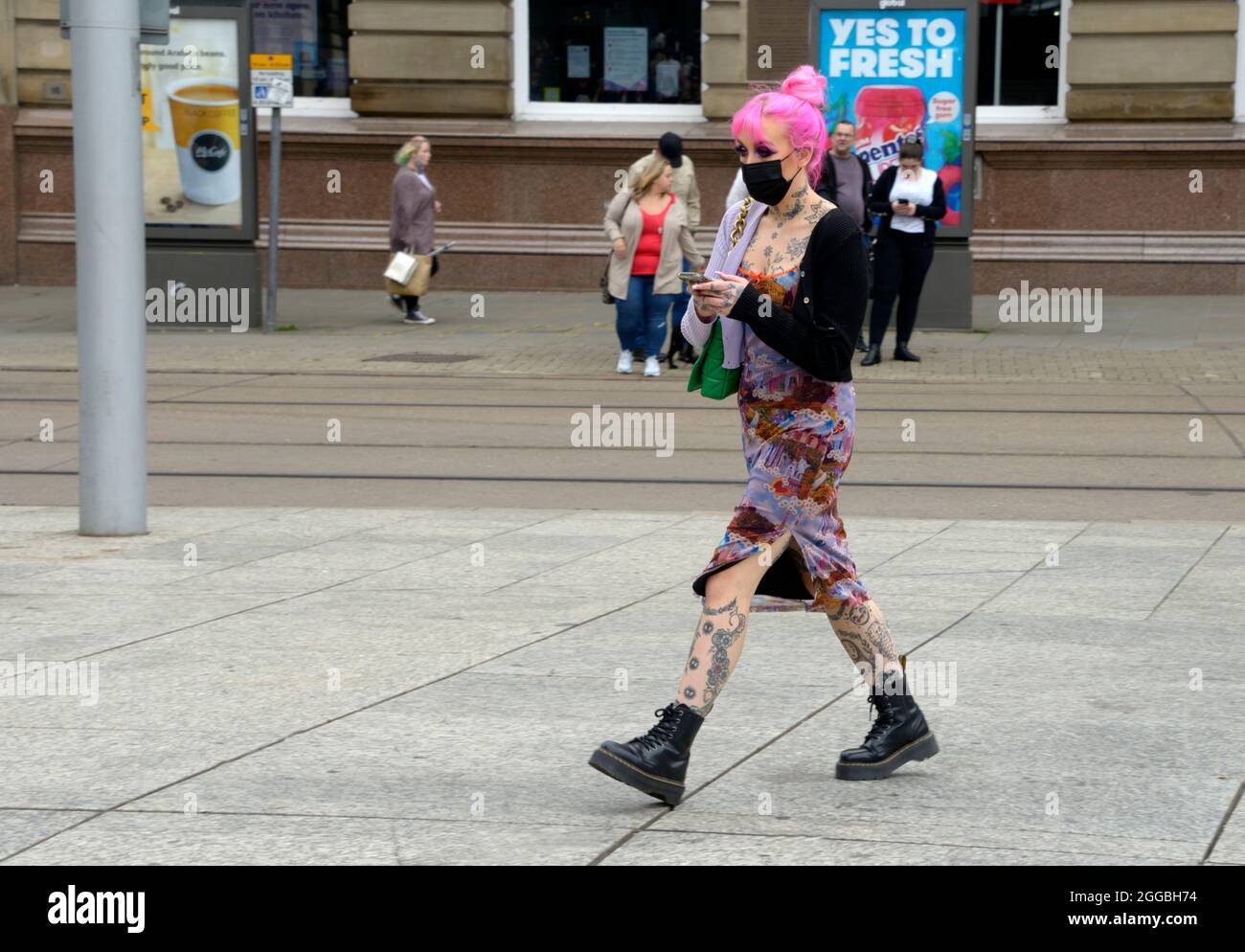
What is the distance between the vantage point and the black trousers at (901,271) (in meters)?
15.1

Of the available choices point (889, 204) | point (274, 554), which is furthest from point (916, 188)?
point (274, 554)

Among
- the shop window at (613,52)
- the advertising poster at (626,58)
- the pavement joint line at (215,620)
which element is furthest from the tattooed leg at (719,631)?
the advertising poster at (626,58)

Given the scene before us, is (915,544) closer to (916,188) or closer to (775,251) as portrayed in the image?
(775,251)

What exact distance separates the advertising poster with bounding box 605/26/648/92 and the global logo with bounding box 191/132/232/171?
5469 millimetres

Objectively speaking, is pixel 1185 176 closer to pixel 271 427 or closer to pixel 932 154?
pixel 932 154

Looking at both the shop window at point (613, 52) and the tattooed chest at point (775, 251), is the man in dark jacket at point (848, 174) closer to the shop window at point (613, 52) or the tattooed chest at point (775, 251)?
the shop window at point (613, 52)

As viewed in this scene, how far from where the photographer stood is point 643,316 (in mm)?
14633

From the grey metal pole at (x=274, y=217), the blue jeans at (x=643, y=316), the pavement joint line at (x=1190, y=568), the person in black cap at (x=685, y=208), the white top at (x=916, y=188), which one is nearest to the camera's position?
the pavement joint line at (x=1190, y=568)

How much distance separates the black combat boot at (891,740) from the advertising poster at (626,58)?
57.5ft

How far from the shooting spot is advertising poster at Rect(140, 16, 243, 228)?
17734 millimetres

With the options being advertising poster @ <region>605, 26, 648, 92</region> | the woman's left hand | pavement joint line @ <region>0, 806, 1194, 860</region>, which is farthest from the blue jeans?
pavement joint line @ <region>0, 806, 1194, 860</region>

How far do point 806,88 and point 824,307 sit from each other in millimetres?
558
